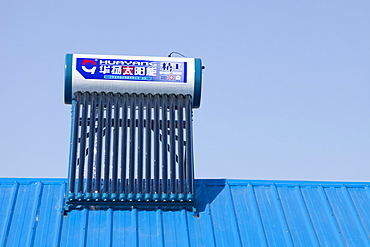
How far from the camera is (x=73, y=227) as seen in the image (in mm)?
13828

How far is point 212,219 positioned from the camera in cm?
1457

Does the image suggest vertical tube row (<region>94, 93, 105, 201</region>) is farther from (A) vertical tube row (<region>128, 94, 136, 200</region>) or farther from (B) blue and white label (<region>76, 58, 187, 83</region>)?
(A) vertical tube row (<region>128, 94, 136, 200</region>)

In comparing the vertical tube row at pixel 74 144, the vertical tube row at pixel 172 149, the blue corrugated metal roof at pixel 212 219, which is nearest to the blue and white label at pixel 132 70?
the vertical tube row at pixel 172 149

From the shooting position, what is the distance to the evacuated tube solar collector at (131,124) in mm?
14258

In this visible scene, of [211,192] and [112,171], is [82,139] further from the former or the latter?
[211,192]

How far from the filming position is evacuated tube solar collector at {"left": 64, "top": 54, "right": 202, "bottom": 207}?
14.3m

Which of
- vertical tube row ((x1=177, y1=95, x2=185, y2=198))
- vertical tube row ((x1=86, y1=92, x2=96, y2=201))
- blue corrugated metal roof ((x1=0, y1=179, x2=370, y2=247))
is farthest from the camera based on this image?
vertical tube row ((x1=177, y1=95, x2=185, y2=198))

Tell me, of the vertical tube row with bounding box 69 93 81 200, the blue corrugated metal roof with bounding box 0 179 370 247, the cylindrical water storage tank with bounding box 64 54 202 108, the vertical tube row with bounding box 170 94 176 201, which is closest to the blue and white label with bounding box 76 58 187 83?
the cylindrical water storage tank with bounding box 64 54 202 108

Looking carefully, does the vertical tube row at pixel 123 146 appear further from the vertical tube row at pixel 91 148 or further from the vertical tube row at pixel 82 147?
the vertical tube row at pixel 82 147

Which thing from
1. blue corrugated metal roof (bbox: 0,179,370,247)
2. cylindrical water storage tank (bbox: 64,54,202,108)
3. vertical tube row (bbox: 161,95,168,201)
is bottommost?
blue corrugated metal roof (bbox: 0,179,370,247)

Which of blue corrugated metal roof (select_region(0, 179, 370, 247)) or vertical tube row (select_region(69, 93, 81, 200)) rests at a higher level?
vertical tube row (select_region(69, 93, 81, 200))

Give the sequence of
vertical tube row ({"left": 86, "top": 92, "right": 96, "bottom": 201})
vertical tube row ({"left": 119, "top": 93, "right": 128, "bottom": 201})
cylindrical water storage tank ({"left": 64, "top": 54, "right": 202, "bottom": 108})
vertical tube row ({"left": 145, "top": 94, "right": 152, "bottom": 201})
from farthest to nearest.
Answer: cylindrical water storage tank ({"left": 64, "top": 54, "right": 202, "bottom": 108}) < vertical tube row ({"left": 145, "top": 94, "right": 152, "bottom": 201}) < vertical tube row ({"left": 119, "top": 93, "right": 128, "bottom": 201}) < vertical tube row ({"left": 86, "top": 92, "right": 96, "bottom": 201})

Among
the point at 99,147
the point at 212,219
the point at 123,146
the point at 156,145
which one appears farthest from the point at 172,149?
the point at 212,219

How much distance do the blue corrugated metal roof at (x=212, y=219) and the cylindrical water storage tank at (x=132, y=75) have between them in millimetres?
2427
